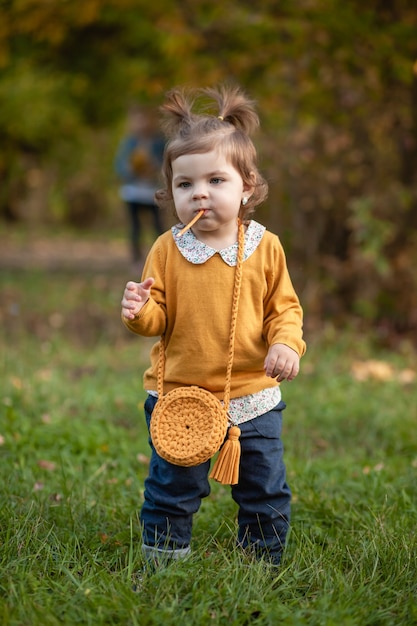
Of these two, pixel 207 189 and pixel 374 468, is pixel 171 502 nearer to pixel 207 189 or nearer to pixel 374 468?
pixel 207 189

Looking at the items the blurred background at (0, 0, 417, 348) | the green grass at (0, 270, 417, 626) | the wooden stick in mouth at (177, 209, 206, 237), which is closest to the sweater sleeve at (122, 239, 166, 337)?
the wooden stick in mouth at (177, 209, 206, 237)

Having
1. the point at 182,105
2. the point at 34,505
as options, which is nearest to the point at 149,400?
the point at 34,505

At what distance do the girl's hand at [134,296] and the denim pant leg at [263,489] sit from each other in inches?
19.2

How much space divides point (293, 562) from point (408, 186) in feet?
15.5

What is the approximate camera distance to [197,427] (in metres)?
2.41

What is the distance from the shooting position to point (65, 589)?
2189 mm

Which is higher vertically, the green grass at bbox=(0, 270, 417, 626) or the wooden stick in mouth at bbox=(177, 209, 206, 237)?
the wooden stick in mouth at bbox=(177, 209, 206, 237)

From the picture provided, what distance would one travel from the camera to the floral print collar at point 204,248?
248 centimetres

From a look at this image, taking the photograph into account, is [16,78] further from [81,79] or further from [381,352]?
[381,352]

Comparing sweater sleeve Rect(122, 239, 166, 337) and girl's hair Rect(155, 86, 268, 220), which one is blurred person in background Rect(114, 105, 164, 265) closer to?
girl's hair Rect(155, 86, 268, 220)

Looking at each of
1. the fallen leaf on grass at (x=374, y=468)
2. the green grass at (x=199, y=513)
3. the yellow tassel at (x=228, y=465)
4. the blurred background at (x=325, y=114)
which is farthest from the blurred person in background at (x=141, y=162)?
the yellow tassel at (x=228, y=465)

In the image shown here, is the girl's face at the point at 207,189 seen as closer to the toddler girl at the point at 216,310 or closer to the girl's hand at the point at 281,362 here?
the toddler girl at the point at 216,310

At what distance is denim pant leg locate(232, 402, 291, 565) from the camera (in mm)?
2516

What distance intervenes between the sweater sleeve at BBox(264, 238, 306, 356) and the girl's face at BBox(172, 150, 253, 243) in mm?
214
